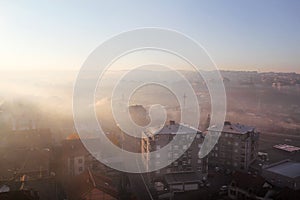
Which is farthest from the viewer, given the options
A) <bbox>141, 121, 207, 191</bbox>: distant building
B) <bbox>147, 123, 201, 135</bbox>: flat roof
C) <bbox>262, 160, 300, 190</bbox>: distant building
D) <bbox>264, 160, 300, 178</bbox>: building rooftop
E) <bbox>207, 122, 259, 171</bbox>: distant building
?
<bbox>207, 122, 259, 171</bbox>: distant building

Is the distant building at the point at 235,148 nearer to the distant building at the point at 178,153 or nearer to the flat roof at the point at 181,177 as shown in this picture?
the distant building at the point at 178,153

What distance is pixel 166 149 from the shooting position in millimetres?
7703

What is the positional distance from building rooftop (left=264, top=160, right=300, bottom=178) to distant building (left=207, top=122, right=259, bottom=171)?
91 cm

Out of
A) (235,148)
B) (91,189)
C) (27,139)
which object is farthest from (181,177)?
(27,139)

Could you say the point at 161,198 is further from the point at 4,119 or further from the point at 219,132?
the point at 4,119

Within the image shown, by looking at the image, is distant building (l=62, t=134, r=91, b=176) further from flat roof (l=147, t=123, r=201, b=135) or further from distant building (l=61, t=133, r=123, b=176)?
flat roof (l=147, t=123, r=201, b=135)

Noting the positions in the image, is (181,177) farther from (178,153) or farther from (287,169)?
(287,169)

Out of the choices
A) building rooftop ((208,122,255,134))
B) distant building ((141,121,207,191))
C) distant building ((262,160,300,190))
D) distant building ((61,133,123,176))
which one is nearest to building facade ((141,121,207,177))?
distant building ((141,121,207,191))

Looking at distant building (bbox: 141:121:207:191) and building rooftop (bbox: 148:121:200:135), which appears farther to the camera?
building rooftop (bbox: 148:121:200:135)

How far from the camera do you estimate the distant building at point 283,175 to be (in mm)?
6973

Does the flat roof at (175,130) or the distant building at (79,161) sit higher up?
the flat roof at (175,130)

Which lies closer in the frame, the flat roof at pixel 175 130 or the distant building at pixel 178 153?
the distant building at pixel 178 153

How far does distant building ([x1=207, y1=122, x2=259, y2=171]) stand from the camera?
8.69 meters

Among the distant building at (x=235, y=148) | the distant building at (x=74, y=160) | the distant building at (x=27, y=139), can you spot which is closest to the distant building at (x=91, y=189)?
the distant building at (x=74, y=160)
